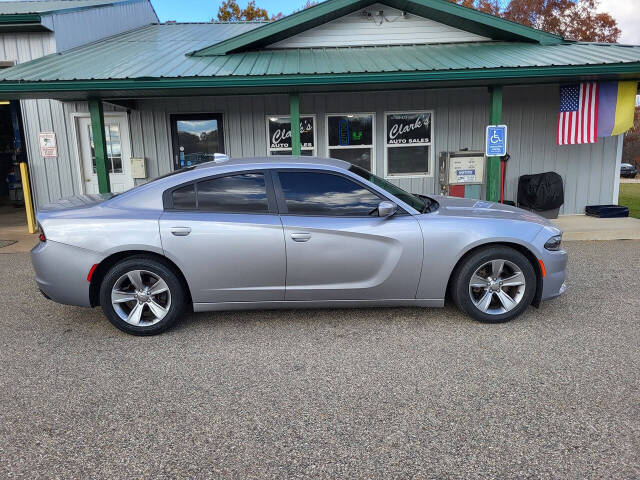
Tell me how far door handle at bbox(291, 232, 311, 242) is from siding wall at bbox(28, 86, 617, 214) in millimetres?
6908

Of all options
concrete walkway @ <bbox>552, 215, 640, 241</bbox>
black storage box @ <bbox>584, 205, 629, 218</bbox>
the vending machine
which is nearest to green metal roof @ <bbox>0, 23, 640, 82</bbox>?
the vending machine

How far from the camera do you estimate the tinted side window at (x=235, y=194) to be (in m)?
4.43

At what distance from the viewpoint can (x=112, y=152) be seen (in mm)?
11219

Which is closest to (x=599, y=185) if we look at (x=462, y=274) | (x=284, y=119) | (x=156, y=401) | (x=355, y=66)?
(x=355, y=66)

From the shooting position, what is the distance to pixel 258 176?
14.8 feet

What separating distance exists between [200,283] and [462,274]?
2.37 metres

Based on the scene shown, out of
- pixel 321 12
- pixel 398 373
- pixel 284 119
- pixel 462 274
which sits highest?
pixel 321 12

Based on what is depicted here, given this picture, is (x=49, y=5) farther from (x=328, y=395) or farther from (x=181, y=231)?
(x=328, y=395)

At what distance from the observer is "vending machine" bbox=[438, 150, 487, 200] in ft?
33.0

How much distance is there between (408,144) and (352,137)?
4.18 feet

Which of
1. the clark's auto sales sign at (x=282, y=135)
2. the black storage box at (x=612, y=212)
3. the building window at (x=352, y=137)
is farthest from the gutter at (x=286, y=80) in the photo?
the black storage box at (x=612, y=212)

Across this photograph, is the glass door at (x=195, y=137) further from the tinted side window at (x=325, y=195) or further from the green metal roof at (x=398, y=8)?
the tinted side window at (x=325, y=195)

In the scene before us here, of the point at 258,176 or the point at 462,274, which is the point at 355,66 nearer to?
the point at 258,176

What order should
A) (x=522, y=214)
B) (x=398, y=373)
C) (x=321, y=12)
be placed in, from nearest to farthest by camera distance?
(x=398, y=373) → (x=522, y=214) → (x=321, y=12)
